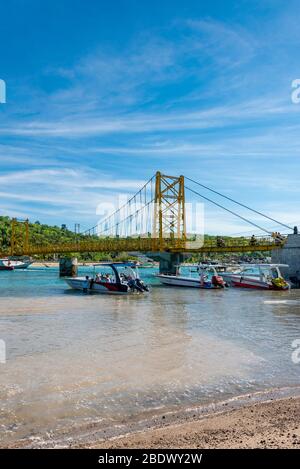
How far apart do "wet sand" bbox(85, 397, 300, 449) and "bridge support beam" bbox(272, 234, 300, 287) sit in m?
42.9

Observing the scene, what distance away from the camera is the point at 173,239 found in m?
73.6

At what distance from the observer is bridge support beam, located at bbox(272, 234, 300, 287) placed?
49344 mm

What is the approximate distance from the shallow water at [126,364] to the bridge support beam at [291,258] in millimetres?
26550

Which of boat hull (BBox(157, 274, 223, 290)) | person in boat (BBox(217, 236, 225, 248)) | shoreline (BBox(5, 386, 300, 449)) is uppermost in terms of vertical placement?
person in boat (BBox(217, 236, 225, 248))

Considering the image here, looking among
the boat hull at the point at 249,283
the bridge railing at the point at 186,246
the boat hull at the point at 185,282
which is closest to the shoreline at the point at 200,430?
the boat hull at the point at 249,283

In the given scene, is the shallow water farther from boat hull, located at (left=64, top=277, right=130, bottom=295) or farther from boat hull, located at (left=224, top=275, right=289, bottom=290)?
boat hull, located at (left=224, top=275, right=289, bottom=290)

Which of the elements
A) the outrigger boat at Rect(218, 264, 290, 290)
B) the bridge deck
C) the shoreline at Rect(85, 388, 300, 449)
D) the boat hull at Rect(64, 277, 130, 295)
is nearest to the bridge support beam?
the outrigger boat at Rect(218, 264, 290, 290)

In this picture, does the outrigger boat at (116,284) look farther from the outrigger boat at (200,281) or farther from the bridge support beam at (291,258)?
the bridge support beam at (291,258)

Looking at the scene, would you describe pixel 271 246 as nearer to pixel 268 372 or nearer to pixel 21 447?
pixel 268 372

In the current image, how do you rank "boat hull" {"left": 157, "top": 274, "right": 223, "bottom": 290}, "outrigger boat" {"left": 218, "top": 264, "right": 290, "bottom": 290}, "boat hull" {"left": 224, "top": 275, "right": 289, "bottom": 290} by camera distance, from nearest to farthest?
"outrigger boat" {"left": 218, "top": 264, "right": 290, "bottom": 290} → "boat hull" {"left": 224, "top": 275, "right": 289, "bottom": 290} → "boat hull" {"left": 157, "top": 274, "right": 223, "bottom": 290}

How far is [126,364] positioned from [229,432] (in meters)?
6.11

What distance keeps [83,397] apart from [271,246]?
47551 mm

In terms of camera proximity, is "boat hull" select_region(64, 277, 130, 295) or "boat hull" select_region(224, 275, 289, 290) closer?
"boat hull" select_region(64, 277, 130, 295)
